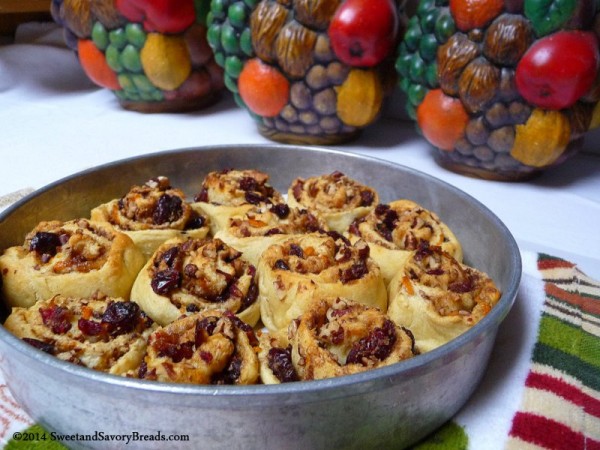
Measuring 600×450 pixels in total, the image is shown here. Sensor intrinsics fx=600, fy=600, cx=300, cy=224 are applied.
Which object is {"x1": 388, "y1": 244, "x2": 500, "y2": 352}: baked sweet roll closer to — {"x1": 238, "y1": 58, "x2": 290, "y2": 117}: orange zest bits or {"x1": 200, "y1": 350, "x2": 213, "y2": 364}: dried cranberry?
{"x1": 200, "y1": 350, "x2": 213, "y2": 364}: dried cranberry

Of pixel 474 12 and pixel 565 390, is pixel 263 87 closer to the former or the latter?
pixel 474 12

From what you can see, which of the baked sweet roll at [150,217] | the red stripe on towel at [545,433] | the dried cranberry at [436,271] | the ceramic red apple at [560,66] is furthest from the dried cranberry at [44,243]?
the ceramic red apple at [560,66]

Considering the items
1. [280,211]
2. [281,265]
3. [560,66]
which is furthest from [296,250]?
[560,66]

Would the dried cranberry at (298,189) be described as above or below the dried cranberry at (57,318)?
below

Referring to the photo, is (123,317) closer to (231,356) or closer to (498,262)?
(231,356)

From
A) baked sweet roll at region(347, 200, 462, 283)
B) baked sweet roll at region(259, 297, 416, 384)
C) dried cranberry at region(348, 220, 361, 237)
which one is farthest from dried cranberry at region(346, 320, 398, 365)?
dried cranberry at region(348, 220, 361, 237)

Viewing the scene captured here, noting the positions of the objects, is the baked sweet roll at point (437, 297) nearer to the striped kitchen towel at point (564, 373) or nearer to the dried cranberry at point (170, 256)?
the striped kitchen towel at point (564, 373)
